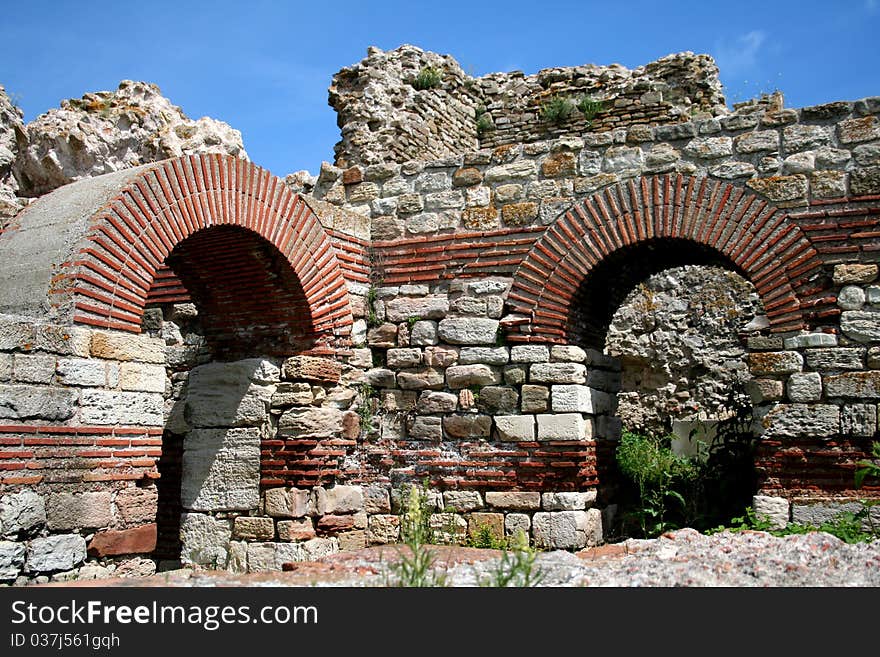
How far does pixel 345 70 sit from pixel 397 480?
4.56 metres

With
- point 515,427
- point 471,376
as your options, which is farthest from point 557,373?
point 471,376

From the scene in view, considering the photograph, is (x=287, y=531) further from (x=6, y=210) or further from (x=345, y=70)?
(x=345, y=70)

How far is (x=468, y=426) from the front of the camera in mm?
7113

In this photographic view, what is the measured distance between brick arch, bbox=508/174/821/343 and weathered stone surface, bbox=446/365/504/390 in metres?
0.35

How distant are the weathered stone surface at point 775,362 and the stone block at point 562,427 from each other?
1.32 metres

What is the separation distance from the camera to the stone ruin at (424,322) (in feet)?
17.9

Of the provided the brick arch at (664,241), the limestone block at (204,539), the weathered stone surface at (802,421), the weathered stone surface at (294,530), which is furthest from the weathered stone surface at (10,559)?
the weathered stone surface at (802,421)

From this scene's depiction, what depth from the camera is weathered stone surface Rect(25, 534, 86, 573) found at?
478 cm

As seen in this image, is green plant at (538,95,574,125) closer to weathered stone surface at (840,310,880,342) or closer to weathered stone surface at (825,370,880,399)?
weathered stone surface at (840,310,880,342)

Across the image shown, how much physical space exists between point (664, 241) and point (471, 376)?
1835 mm

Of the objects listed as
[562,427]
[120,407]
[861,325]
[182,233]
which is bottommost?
[562,427]

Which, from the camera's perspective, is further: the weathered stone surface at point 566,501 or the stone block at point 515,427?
the stone block at point 515,427

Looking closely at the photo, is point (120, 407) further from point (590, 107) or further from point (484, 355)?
point (590, 107)

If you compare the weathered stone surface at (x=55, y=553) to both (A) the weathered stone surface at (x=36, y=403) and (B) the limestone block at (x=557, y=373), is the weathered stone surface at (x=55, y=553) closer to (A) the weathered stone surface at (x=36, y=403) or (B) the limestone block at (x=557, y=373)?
→ (A) the weathered stone surface at (x=36, y=403)
